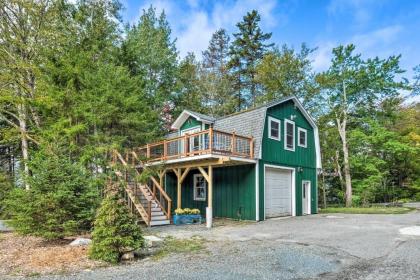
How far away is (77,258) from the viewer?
6684mm

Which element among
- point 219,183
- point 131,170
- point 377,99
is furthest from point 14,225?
point 377,99

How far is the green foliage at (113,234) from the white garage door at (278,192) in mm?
8948

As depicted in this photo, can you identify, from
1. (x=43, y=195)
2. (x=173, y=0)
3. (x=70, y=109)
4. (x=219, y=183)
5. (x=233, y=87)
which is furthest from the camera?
(x=233, y=87)

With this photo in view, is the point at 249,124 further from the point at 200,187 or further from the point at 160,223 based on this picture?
the point at 160,223

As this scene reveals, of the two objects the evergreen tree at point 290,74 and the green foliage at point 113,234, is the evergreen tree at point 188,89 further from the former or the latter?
the green foliage at point 113,234

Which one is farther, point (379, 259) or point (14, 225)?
point (14, 225)

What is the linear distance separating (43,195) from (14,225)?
1.23m

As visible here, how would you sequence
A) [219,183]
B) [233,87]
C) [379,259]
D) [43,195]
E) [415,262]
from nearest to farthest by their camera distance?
[415,262]
[379,259]
[43,195]
[219,183]
[233,87]

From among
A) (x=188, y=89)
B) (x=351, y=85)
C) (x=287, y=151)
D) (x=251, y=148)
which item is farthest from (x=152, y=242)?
(x=351, y=85)

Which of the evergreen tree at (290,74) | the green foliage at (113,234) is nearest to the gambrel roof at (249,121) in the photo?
the green foliage at (113,234)

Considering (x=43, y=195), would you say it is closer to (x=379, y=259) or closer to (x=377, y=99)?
(x=379, y=259)

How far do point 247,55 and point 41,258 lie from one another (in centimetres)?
2721

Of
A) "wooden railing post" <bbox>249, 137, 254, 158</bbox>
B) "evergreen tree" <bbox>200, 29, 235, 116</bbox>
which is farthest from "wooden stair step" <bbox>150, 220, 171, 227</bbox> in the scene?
"evergreen tree" <bbox>200, 29, 235, 116</bbox>

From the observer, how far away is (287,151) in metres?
15.9
